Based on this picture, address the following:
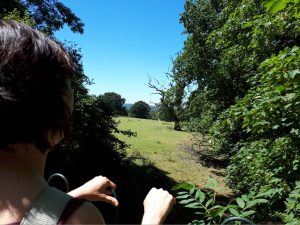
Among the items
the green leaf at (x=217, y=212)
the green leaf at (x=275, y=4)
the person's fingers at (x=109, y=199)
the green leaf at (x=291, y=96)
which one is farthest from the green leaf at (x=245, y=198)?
the green leaf at (x=291, y=96)

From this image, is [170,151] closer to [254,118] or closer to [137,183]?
[137,183]

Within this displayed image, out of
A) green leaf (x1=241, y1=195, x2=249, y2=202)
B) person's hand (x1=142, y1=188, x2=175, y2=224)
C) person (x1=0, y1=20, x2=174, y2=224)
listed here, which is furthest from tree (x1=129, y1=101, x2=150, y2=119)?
person (x1=0, y1=20, x2=174, y2=224)

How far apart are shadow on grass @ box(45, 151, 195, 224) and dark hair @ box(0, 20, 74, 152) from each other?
8.66m

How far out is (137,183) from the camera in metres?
13.3

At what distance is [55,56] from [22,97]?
0.15m

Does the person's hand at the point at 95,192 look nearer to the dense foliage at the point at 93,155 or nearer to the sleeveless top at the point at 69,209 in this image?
the sleeveless top at the point at 69,209

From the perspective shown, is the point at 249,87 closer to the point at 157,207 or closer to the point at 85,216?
the point at 157,207

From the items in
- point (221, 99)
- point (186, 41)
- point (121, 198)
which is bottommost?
point (121, 198)

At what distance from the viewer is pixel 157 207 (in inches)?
41.8

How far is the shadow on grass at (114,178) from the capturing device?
10.2 metres

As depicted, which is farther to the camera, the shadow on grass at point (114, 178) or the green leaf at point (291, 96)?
the shadow on grass at point (114, 178)

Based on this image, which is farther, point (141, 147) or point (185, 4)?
point (141, 147)

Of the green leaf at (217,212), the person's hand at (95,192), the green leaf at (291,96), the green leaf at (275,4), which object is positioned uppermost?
the green leaf at (275,4)

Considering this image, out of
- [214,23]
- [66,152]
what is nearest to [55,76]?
[66,152]
